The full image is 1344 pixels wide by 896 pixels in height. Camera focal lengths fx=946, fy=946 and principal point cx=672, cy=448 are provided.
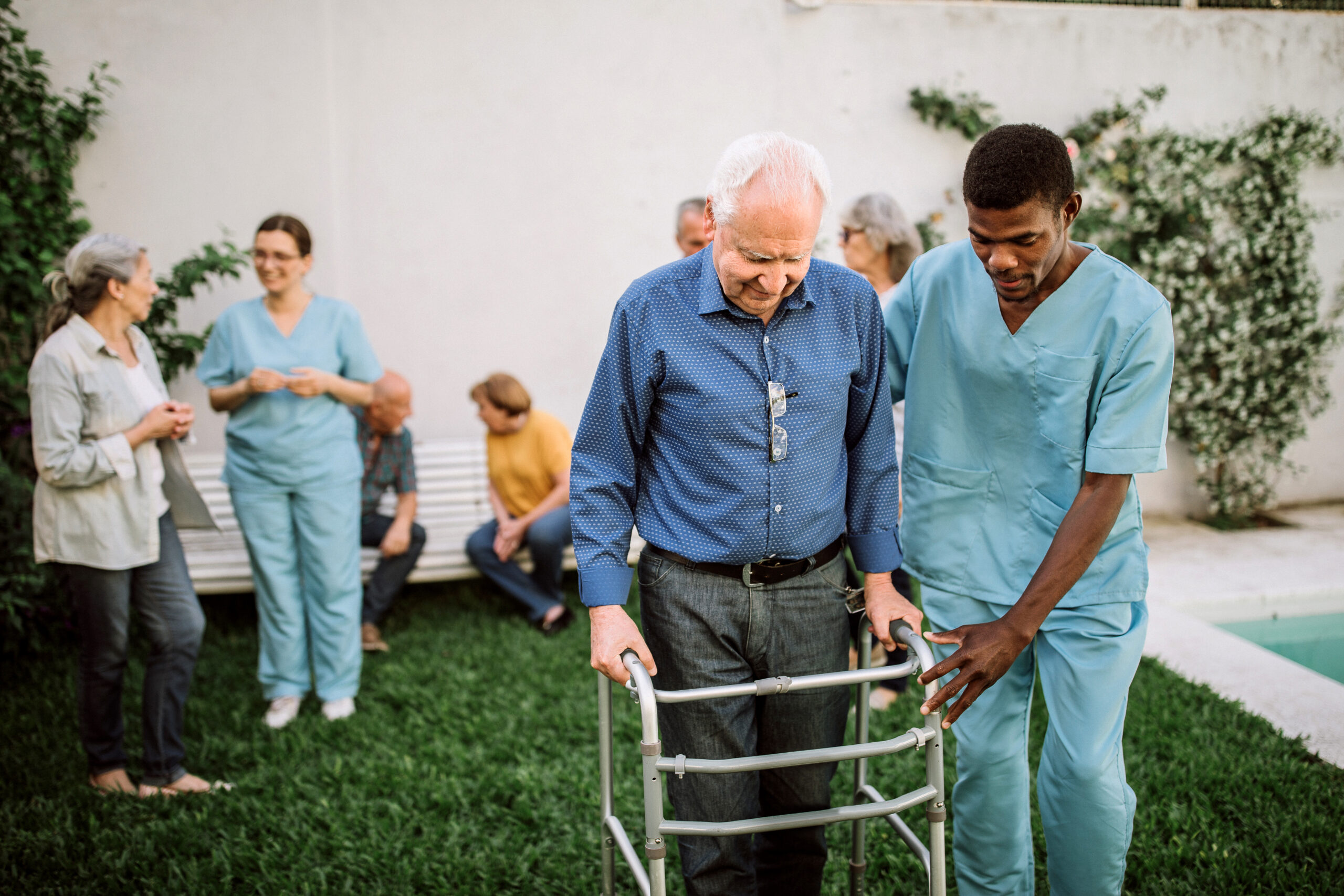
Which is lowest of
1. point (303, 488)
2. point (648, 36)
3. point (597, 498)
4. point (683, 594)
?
point (303, 488)

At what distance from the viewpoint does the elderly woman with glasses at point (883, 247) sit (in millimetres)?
3803

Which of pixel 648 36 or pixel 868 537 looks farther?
pixel 648 36

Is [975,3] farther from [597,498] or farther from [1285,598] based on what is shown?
[597,498]

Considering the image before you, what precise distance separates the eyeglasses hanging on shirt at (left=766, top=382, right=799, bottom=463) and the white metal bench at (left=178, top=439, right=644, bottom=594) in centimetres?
320

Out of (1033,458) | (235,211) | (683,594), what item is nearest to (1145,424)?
(1033,458)

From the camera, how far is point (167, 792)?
331 centimetres

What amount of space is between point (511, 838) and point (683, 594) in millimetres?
1508

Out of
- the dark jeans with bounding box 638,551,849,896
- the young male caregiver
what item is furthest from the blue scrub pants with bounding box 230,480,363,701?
the young male caregiver

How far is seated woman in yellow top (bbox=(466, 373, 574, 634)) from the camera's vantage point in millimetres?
4812

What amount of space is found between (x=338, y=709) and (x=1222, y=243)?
6022 mm

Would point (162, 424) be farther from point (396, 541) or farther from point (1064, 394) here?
point (1064, 394)

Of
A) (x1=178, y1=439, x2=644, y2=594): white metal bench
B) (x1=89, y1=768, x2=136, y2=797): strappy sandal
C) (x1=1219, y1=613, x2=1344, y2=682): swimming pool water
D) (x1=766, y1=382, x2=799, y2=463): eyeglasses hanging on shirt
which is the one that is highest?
(x1=766, y1=382, x2=799, y2=463): eyeglasses hanging on shirt

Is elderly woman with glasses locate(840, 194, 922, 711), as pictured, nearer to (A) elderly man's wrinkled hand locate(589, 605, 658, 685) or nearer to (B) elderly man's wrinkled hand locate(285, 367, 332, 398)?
(A) elderly man's wrinkled hand locate(589, 605, 658, 685)

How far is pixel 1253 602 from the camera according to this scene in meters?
4.89
